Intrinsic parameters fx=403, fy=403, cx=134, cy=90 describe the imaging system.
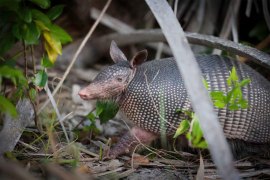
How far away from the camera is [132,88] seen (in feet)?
10.6

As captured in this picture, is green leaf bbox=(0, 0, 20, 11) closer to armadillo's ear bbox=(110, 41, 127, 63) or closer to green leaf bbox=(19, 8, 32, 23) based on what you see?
green leaf bbox=(19, 8, 32, 23)

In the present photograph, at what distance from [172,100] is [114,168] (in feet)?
2.25

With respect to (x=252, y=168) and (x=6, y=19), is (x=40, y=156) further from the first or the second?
(x=252, y=168)

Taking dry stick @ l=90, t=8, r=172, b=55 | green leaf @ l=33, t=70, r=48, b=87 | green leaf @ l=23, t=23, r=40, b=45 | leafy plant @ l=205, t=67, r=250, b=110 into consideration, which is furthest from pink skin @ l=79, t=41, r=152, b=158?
dry stick @ l=90, t=8, r=172, b=55

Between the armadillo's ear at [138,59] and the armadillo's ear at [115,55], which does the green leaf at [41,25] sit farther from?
the armadillo's ear at [138,59]

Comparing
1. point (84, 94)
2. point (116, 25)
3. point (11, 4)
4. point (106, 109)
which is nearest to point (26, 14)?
point (11, 4)

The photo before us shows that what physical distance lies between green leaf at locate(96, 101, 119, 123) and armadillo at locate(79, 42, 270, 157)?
94 millimetres

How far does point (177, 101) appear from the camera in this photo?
10.3 feet

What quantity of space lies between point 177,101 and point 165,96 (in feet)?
0.33

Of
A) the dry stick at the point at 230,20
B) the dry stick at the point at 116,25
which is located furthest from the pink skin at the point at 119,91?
the dry stick at the point at 116,25

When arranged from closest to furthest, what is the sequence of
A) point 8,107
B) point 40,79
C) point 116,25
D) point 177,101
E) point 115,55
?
point 8,107 < point 40,79 < point 177,101 < point 115,55 < point 116,25

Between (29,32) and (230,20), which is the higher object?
(230,20)

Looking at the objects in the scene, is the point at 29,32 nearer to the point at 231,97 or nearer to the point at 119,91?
the point at 119,91

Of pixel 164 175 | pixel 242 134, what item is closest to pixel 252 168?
pixel 242 134
